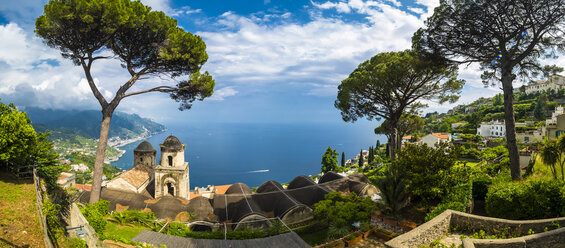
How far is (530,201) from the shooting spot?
7.42 meters

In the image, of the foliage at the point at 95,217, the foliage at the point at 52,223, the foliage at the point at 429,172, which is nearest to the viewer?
the foliage at the point at 52,223

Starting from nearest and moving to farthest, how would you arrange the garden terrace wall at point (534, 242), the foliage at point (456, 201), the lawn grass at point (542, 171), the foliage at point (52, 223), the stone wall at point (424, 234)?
the garden terrace wall at point (534, 242)
the stone wall at point (424, 234)
the foliage at point (52, 223)
the foliage at point (456, 201)
the lawn grass at point (542, 171)

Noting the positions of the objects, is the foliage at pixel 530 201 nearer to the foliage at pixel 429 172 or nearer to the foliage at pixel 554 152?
the foliage at pixel 429 172

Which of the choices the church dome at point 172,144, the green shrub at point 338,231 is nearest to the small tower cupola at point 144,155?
the church dome at point 172,144

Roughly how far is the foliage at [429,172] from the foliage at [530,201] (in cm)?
168

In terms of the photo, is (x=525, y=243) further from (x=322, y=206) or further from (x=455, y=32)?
(x=455, y=32)

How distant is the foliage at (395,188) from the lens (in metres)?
10.1

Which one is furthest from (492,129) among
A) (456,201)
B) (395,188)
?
(456,201)

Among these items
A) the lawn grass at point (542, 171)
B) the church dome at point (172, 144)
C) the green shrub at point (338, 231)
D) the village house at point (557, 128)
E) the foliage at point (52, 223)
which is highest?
the village house at point (557, 128)

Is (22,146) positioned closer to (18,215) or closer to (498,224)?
(18,215)

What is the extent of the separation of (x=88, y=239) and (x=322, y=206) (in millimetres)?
9253

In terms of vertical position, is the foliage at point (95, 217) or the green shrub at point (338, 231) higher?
the foliage at point (95, 217)

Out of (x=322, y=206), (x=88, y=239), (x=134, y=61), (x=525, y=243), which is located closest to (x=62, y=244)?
(x=88, y=239)

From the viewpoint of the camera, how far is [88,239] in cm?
896
